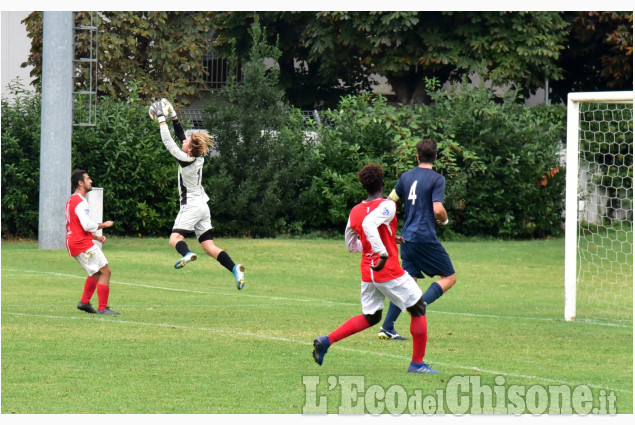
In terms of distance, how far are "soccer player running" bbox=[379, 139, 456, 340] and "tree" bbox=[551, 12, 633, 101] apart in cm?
2082

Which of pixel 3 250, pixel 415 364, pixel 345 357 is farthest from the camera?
pixel 3 250

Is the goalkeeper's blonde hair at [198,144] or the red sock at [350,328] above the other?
the goalkeeper's blonde hair at [198,144]

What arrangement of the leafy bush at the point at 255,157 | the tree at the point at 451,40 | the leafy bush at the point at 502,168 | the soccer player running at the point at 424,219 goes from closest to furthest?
the soccer player running at the point at 424,219 < the leafy bush at the point at 255,157 < the leafy bush at the point at 502,168 < the tree at the point at 451,40

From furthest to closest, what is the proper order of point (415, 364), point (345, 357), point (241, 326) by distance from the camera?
point (241, 326) < point (345, 357) < point (415, 364)

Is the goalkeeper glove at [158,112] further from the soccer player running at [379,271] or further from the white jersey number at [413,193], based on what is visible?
the soccer player running at [379,271]

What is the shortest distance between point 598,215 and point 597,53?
14.8 meters

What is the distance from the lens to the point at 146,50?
31156 millimetres

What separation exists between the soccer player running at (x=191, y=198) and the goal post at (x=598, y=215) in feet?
14.7

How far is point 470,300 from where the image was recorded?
15445mm

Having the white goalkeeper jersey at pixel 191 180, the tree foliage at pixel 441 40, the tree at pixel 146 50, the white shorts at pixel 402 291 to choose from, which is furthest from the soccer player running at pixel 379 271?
the tree at pixel 146 50

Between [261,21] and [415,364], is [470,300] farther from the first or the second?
[261,21]

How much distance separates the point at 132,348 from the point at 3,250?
13.5 m

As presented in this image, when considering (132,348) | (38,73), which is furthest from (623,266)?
(38,73)

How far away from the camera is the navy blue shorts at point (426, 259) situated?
9.92m
